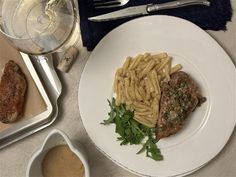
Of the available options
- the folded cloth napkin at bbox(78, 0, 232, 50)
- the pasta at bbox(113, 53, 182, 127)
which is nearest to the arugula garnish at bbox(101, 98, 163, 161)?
the pasta at bbox(113, 53, 182, 127)

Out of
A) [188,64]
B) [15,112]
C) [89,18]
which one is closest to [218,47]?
[188,64]

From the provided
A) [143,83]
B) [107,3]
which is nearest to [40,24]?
[107,3]

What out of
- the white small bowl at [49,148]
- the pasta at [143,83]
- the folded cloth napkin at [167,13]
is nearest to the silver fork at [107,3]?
the folded cloth napkin at [167,13]

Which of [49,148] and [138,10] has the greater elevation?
[138,10]

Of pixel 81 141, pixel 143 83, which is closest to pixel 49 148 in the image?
pixel 81 141

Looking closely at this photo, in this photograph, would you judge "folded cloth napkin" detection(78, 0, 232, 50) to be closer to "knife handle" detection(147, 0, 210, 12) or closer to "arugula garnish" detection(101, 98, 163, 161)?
"knife handle" detection(147, 0, 210, 12)

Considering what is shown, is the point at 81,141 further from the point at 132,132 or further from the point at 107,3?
the point at 107,3

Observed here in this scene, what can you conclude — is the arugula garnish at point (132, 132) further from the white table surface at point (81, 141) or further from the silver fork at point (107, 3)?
the silver fork at point (107, 3)
